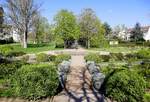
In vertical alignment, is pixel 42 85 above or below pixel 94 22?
below

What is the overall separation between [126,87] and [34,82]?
3.27 m

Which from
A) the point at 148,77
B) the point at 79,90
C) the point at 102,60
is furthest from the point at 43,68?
the point at 102,60

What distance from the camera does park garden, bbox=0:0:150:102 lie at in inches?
380

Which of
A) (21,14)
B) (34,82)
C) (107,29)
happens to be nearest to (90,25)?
(21,14)

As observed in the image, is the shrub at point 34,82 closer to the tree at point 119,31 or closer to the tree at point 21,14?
the tree at point 21,14

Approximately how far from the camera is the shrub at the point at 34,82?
32.3ft

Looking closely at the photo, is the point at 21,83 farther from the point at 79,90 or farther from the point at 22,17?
the point at 22,17

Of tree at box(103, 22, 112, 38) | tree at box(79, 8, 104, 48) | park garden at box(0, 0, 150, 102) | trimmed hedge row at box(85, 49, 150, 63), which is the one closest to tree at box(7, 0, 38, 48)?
park garden at box(0, 0, 150, 102)

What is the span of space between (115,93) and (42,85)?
2.63 meters

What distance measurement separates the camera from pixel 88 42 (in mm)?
54469

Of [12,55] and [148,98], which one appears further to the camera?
[12,55]

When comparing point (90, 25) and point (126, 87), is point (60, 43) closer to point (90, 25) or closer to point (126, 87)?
point (90, 25)

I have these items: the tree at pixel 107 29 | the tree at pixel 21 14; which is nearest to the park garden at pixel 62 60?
the tree at pixel 21 14

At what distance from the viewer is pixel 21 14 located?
2036 inches
